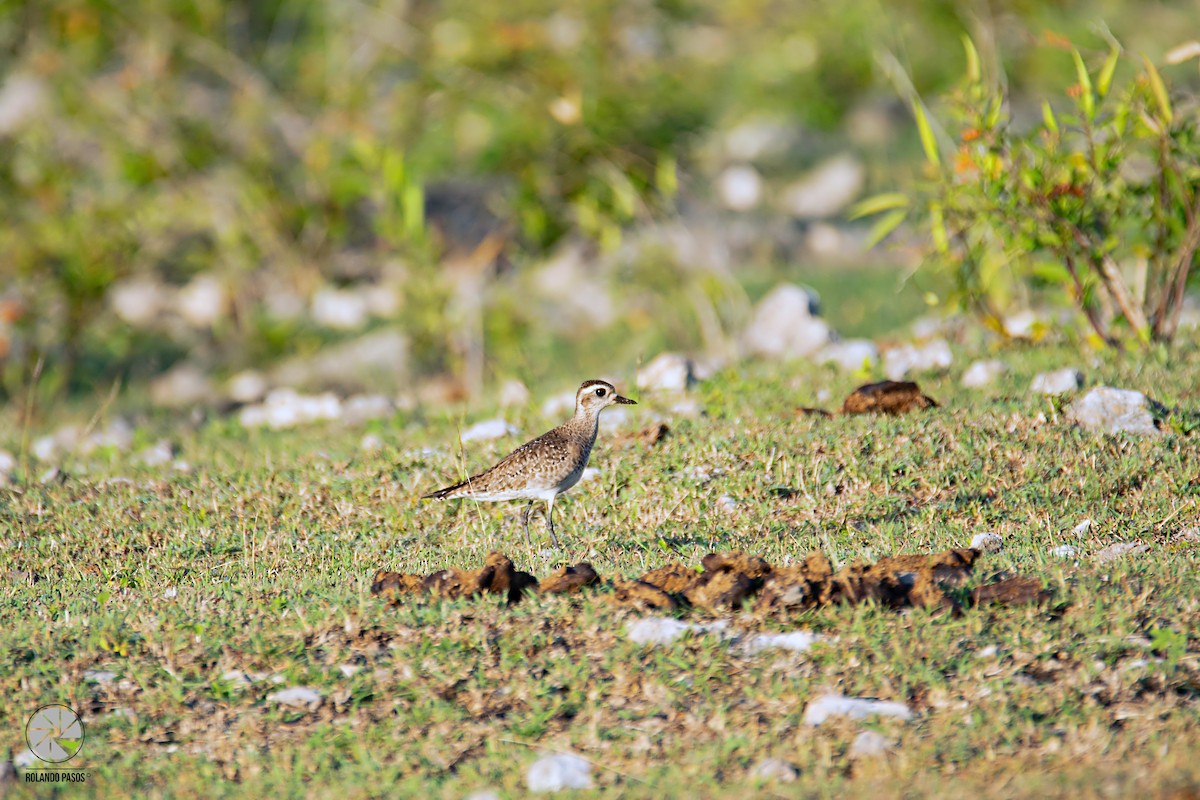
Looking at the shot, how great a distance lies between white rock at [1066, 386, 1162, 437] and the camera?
7102 mm

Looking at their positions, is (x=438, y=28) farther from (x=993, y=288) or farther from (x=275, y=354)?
(x=993, y=288)

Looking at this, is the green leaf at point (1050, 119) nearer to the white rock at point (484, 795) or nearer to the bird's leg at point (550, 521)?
the bird's leg at point (550, 521)

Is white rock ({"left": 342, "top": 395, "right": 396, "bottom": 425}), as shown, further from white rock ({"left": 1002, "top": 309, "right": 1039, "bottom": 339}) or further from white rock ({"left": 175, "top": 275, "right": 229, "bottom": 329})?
white rock ({"left": 175, "top": 275, "right": 229, "bottom": 329})

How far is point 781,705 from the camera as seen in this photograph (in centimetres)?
424

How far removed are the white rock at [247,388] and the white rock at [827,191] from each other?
750cm

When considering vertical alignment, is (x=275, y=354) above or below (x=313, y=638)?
below

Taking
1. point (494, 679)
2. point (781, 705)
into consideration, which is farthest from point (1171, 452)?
point (494, 679)

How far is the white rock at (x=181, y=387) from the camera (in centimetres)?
1260

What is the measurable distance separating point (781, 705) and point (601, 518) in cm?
261

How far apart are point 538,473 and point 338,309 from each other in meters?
8.84

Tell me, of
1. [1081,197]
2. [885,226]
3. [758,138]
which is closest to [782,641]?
[885,226]

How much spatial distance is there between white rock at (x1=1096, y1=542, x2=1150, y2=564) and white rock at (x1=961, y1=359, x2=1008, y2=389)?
8.82ft

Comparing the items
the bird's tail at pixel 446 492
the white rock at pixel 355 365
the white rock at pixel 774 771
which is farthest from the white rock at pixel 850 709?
the white rock at pixel 355 365

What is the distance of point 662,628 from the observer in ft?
15.3
